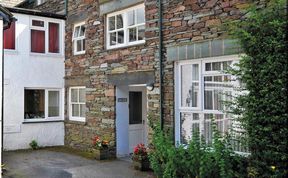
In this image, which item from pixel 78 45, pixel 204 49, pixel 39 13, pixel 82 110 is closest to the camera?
pixel 204 49

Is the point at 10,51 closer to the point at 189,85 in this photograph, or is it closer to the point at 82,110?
the point at 82,110

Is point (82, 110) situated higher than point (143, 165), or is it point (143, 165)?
point (82, 110)

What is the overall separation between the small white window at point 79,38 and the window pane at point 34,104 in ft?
7.35

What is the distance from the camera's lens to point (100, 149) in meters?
11.4

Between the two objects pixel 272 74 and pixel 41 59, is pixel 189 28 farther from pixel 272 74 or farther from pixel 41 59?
pixel 41 59

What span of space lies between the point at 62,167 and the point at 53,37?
19.7ft

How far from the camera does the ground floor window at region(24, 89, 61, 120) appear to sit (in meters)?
13.8

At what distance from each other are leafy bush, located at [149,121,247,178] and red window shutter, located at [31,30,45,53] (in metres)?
7.41

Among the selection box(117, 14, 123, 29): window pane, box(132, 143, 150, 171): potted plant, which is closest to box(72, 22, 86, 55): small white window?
box(117, 14, 123, 29): window pane

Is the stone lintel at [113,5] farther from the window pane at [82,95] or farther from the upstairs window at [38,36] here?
the upstairs window at [38,36]

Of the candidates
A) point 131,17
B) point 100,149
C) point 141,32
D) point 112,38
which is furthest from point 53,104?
point 141,32

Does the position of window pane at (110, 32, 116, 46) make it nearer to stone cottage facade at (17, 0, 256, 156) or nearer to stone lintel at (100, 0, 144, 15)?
stone cottage facade at (17, 0, 256, 156)

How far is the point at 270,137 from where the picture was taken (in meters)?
6.47

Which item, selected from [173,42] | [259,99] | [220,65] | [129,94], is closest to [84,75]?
[129,94]
